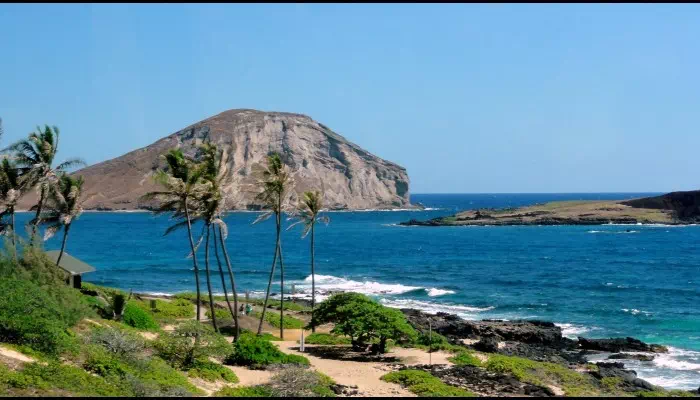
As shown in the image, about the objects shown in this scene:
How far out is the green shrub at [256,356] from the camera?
2144 centimetres

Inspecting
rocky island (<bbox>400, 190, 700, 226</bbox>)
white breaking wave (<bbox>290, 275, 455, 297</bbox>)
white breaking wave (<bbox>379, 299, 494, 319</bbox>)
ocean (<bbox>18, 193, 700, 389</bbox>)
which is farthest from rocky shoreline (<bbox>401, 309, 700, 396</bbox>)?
rocky island (<bbox>400, 190, 700, 226</bbox>)

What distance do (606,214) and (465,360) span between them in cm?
12823

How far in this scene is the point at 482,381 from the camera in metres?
20.7

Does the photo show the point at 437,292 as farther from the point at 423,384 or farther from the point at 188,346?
the point at 188,346

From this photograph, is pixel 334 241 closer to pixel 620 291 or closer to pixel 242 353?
pixel 620 291

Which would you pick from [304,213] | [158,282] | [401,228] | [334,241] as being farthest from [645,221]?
[304,213]

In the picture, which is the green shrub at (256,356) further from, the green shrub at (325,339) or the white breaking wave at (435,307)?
the white breaking wave at (435,307)

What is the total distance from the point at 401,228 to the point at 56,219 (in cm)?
10798

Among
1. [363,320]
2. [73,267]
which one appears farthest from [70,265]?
[363,320]

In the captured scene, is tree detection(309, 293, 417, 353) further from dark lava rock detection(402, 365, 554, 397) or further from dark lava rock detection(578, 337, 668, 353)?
dark lava rock detection(578, 337, 668, 353)

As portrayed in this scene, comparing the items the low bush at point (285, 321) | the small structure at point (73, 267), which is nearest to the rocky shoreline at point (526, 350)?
the low bush at point (285, 321)

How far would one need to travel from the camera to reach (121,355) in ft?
58.7

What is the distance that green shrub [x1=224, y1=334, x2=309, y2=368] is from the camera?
21.4 m

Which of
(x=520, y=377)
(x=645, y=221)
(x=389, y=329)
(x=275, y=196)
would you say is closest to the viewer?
(x=520, y=377)
